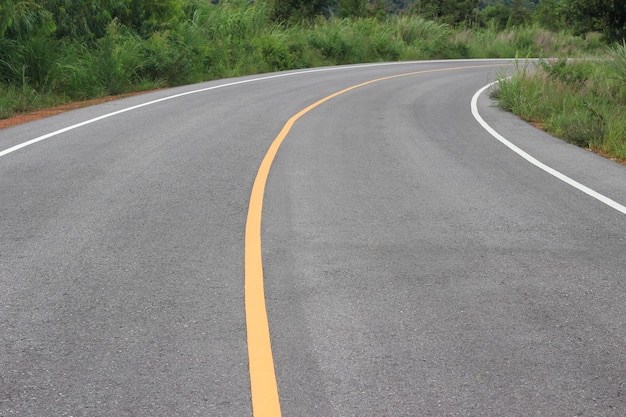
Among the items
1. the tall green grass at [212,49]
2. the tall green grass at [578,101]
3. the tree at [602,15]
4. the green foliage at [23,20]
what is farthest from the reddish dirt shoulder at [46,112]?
the tree at [602,15]

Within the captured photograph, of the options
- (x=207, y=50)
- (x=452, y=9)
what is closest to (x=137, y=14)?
(x=207, y=50)

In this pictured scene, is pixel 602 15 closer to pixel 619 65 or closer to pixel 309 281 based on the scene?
pixel 619 65

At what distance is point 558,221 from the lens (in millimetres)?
7363

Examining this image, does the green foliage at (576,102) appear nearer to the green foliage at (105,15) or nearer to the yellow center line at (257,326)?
the yellow center line at (257,326)

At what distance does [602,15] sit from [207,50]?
57.2 feet

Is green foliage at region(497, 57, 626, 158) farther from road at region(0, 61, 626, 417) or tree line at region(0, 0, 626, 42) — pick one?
tree line at region(0, 0, 626, 42)

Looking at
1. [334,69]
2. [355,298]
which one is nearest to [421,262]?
[355,298]

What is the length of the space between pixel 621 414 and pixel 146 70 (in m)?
18.9

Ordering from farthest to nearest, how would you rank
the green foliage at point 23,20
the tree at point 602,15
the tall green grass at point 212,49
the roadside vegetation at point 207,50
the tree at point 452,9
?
the tree at point 452,9 → the tree at point 602,15 → the tall green grass at point 212,49 → the roadside vegetation at point 207,50 → the green foliage at point 23,20

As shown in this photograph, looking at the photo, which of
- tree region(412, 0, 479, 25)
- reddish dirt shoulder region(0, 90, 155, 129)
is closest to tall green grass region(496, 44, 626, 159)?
reddish dirt shoulder region(0, 90, 155, 129)

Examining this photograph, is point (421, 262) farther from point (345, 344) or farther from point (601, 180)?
point (601, 180)

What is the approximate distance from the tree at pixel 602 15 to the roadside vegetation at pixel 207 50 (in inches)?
1.7

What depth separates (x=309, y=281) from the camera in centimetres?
544

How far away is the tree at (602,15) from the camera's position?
31.0 m
